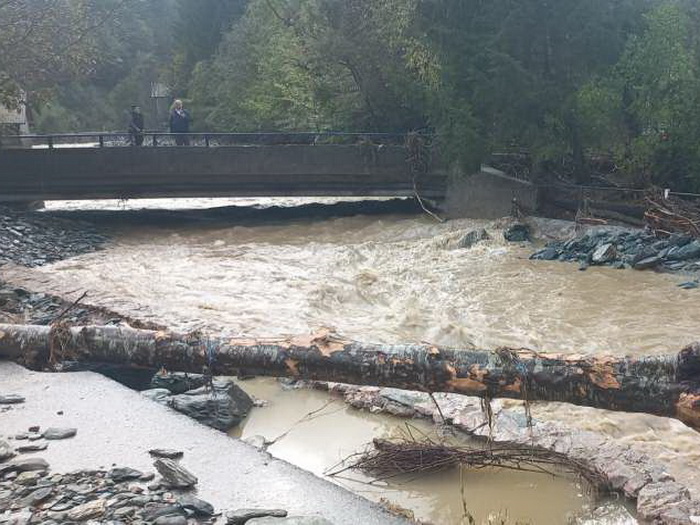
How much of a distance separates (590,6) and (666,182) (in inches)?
195

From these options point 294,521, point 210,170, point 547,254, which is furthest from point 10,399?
point 210,170

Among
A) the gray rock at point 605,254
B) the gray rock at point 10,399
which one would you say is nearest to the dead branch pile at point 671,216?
the gray rock at point 605,254

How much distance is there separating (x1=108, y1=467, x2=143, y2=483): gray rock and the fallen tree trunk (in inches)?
63.6

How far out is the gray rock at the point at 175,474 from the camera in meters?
4.79

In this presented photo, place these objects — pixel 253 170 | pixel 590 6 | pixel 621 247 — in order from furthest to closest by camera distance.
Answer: pixel 253 170 → pixel 590 6 → pixel 621 247

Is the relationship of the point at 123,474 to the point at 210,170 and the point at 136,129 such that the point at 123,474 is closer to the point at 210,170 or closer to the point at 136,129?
the point at 210,170

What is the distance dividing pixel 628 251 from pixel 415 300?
5468 millimetres

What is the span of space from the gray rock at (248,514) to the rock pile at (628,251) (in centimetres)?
1147

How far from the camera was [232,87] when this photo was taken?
1401 inches

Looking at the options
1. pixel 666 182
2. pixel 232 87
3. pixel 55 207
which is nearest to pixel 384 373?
pixel 666 182

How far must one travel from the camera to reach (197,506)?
4.46 meters

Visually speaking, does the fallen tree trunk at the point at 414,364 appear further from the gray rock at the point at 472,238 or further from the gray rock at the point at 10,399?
the gray rock at the point at 472,238

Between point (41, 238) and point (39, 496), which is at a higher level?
point (39, 496)

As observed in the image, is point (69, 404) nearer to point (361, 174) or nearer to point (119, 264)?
point (119, 264)
